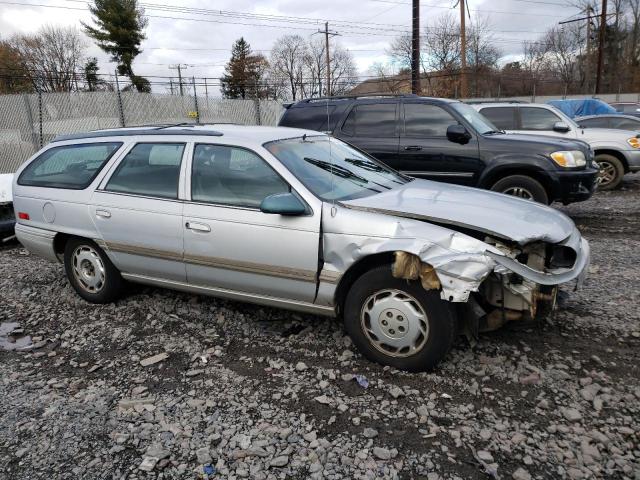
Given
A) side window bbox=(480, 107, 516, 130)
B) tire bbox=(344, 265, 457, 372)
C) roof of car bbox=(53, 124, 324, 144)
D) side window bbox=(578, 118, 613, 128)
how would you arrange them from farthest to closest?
side window bbox=(578, 118, 613, 128) → side window bbox=(480, 107, 516, 130) → roof of car bbox=(53, 124, 324, 144) → tire bbox=(344, 265, 457, 372)

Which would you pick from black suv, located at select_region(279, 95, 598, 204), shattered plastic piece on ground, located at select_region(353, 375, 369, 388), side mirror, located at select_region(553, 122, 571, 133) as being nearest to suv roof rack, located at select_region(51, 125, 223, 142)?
shattered plastic piece on ground, located at select_region(353, 375, 369, 388)

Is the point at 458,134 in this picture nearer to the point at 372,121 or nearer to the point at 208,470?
the point at 372,121

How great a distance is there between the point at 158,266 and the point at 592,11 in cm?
5003

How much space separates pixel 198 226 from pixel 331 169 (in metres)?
1.12

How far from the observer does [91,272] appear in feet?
15.4

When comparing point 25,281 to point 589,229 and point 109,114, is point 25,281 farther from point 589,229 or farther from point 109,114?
point 109,114

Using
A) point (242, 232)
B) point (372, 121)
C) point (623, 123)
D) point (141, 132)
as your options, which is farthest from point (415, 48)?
point (242, 232)

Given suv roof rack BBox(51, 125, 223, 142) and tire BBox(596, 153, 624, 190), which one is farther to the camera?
tire BBox(596, 153, 624, 190)

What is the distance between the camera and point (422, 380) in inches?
126

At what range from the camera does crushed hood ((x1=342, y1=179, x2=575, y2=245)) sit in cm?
317

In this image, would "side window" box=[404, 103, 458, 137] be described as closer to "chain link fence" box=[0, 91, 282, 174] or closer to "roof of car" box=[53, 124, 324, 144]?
"roof of car" box=[53, 124, 324, 144]

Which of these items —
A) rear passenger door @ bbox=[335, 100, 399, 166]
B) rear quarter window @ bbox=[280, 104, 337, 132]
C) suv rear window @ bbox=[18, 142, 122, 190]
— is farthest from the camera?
rear quarter window @ bbox=[280, 104, 337, 132]

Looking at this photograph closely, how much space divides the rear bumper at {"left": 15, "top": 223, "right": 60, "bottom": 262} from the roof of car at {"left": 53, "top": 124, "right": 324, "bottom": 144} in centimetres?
94

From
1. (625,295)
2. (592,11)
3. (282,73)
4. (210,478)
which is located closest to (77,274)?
(210,478)
